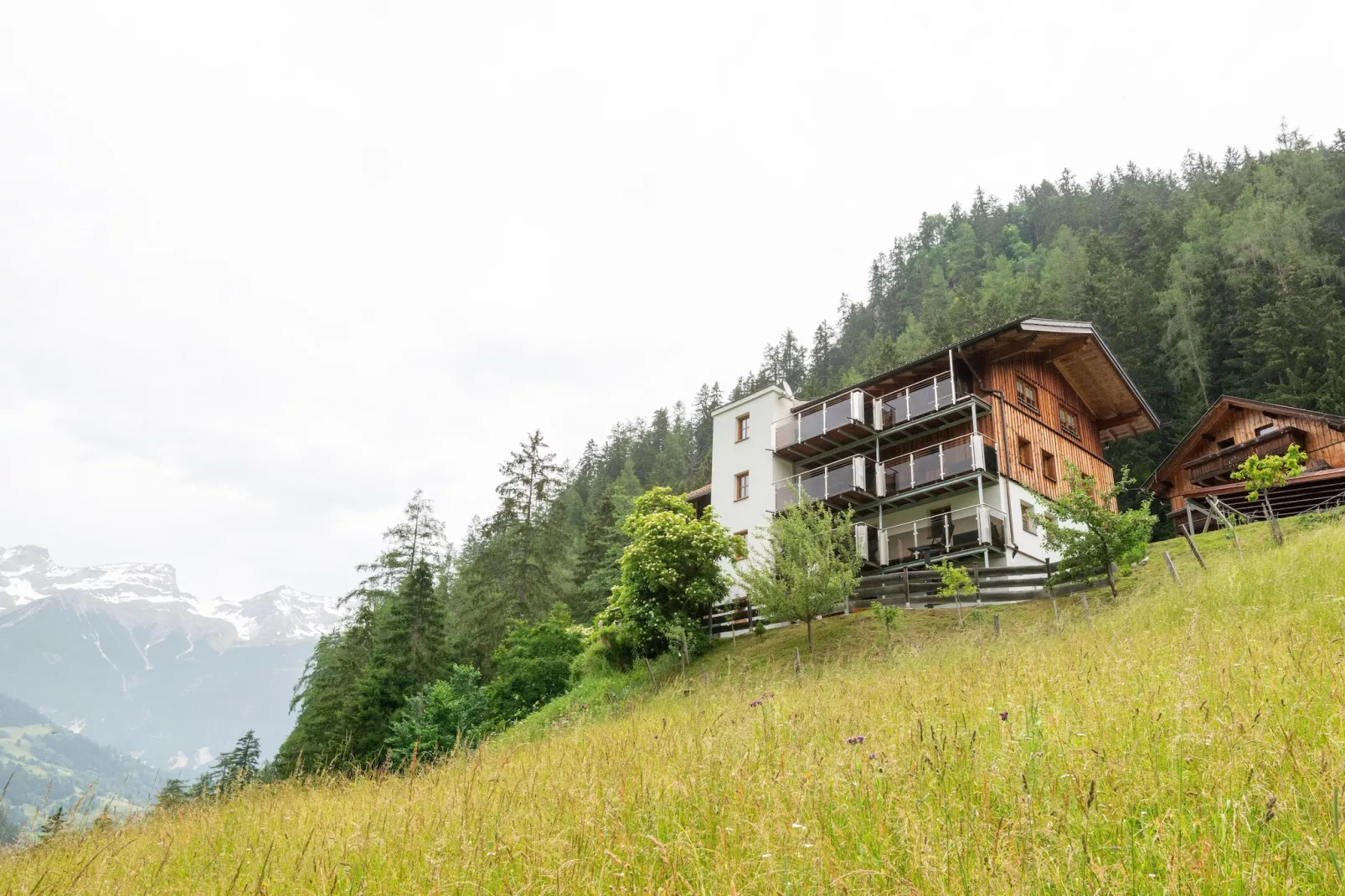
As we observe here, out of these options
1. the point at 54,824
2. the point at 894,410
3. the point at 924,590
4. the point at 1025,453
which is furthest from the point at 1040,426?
the point at 54,824

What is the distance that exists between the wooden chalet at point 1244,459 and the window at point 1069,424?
4816mm

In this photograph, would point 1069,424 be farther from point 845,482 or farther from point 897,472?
point 845,482

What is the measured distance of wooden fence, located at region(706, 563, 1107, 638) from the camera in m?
21.3

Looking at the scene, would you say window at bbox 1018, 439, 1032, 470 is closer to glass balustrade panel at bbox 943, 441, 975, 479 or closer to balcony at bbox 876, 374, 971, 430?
balcony at bbox 876, 374, 971, 430

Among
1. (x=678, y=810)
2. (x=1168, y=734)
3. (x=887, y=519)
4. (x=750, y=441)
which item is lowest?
(x=678, y=810)

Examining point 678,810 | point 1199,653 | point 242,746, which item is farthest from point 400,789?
point 242,746

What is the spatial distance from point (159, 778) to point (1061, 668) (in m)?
9.46

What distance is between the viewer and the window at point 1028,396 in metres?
30.9

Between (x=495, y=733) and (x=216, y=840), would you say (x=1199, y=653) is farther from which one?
(x=495, y=733)

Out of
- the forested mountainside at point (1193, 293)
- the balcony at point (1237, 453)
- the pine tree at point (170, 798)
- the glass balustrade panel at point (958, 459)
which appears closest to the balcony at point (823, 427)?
the glass balustrade panel at point (958, 459)

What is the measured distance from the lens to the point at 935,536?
2812cm

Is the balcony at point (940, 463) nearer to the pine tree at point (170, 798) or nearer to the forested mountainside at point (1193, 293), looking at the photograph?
the forested mountainside at point (1193, 293)

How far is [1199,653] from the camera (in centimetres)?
667

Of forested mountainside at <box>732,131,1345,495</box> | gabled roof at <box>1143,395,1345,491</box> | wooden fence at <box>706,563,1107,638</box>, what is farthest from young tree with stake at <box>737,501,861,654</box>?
forested mountainside at <box>732,131,1345,495</box>
